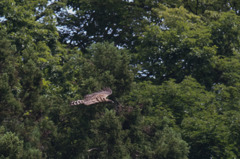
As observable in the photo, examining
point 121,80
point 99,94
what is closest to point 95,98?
point 99,94

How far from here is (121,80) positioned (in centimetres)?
946

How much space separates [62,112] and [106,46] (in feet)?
5.68

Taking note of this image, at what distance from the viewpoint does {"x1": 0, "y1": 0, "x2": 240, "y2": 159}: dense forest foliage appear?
29.8ft

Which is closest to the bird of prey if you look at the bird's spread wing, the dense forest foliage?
the bird's spread wing

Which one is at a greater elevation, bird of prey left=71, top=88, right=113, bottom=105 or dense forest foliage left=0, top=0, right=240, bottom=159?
bird of prey left=71, top=88, right=113, bottom=105

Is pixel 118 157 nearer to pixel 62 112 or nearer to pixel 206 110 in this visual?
pixel 62 112

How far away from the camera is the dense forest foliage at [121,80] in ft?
29.8

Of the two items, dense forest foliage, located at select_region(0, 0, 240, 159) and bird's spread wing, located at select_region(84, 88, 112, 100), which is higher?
bird's spread wing, located at select_region(84, 88, 112, 100)

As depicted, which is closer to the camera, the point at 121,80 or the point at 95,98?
the point at 95,98

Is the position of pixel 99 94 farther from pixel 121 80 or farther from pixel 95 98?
pixel 121 80

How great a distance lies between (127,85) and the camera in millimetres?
9547

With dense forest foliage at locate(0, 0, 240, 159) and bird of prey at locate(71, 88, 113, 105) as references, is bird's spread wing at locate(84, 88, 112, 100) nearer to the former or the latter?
bird of prey at locate(71, 88, 113, 105)

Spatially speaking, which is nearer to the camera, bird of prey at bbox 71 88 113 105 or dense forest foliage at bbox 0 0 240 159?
bird of prey at bbox 71 88 113 105

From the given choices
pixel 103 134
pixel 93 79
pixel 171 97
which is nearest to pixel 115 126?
pixel 103 134
